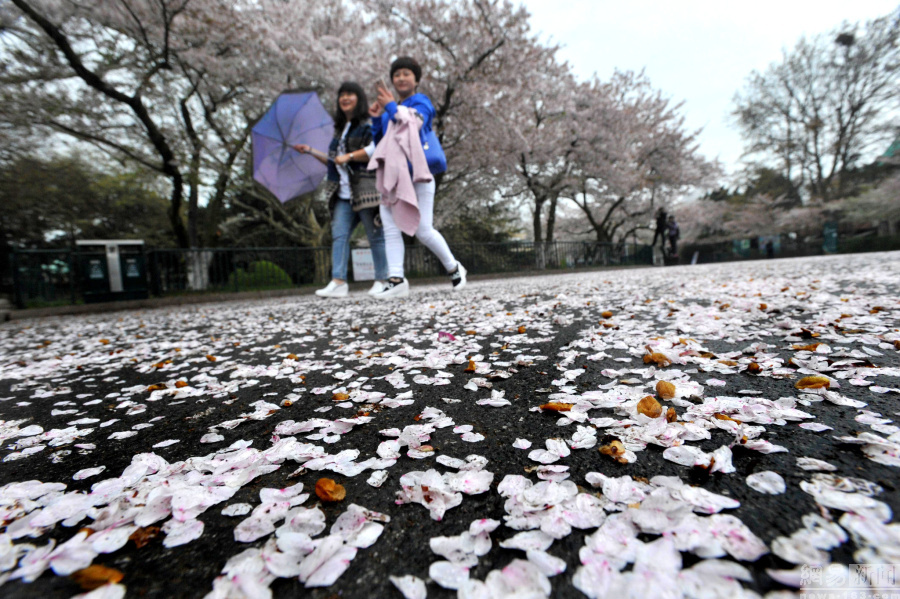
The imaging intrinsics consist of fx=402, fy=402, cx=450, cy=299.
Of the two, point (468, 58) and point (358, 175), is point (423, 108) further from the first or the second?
point (468, 58)

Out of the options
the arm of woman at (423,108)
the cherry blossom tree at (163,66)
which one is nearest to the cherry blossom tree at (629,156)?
the cherry blossom tree at (163,66)

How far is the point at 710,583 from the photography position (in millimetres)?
594

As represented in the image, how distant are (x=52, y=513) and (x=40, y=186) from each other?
15751mm

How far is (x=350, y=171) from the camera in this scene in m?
5.15

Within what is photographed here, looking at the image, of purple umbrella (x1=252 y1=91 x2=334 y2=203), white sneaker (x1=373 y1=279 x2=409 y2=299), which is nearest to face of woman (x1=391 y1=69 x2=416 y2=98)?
white sneaker (x1=373 y1=279 x2=409 y2=299)

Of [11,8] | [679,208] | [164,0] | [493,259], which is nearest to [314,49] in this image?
[164,0]

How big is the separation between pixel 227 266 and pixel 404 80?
26.0 ft

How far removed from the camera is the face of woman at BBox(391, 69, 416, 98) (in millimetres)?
4465

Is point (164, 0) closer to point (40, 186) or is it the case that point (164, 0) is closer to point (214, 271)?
point (214, 271)

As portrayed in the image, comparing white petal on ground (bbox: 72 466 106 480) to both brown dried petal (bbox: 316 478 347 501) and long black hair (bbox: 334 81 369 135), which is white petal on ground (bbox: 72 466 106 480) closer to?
brown dried petal (bbox: 316 478 347 501)

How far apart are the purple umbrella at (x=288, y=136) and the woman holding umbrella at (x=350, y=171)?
210 cm

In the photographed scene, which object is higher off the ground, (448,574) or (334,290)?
(334,290)

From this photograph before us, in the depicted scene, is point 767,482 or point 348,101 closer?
point 767,482

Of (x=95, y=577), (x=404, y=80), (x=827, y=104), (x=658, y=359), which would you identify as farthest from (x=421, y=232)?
(x=827, y=104)
